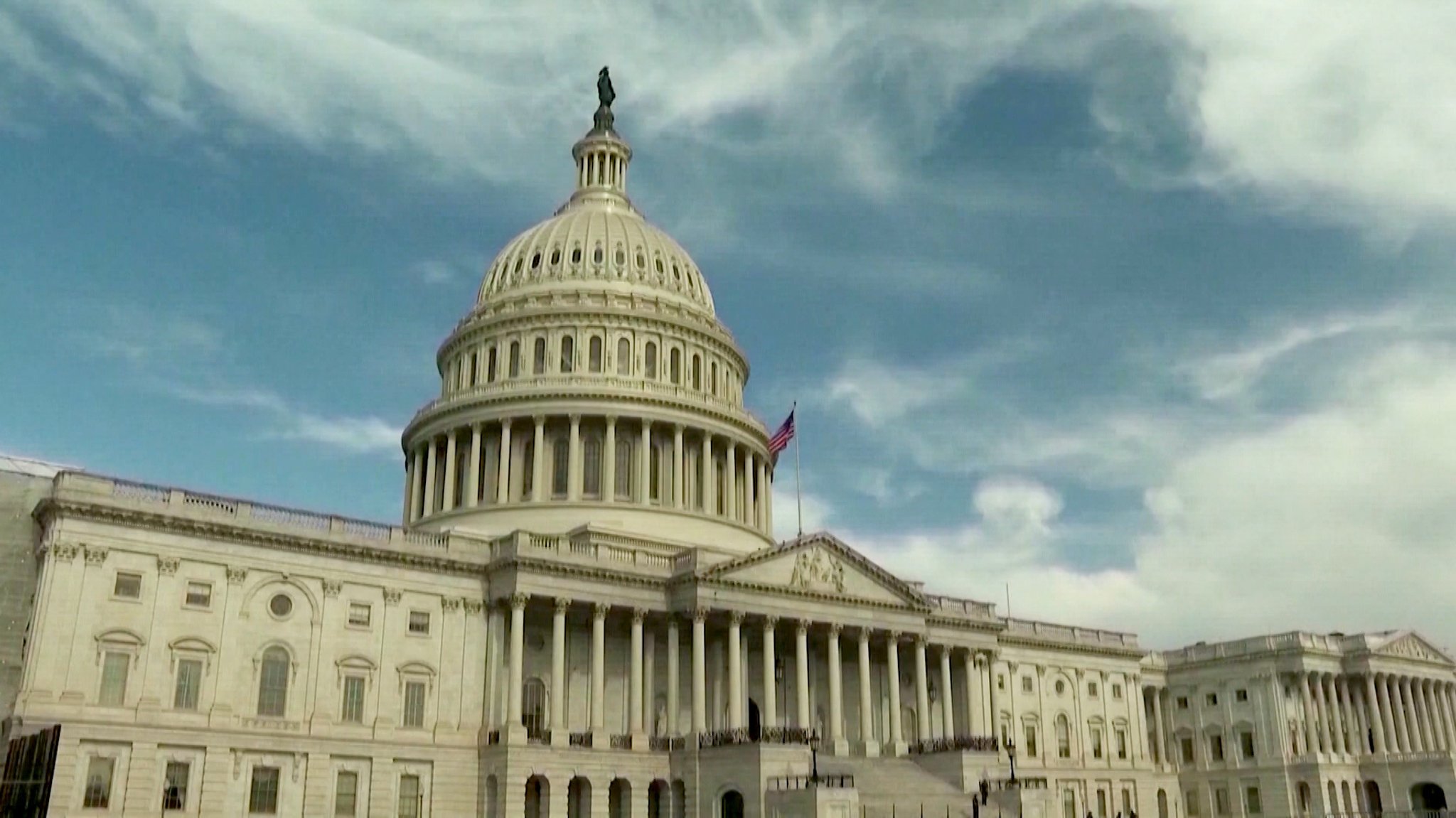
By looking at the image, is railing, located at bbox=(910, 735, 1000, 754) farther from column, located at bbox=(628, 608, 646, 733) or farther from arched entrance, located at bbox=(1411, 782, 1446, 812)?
arched entrance, located at bbox=(1411, 782, 1446, 812)

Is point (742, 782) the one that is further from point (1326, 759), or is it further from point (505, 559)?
point (1326, 759)

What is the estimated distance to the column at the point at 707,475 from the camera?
267 feet

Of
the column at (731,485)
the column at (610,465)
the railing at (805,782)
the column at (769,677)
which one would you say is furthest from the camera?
the column at (731,485)

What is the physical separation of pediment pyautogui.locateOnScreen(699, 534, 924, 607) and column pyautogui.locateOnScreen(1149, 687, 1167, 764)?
1432 inches

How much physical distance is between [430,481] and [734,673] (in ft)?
89.7

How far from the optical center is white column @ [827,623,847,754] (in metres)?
66.9

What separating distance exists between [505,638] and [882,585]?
71.8 feet

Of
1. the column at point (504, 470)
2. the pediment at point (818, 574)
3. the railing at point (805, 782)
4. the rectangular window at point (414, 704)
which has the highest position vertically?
the column at point (504, 470)

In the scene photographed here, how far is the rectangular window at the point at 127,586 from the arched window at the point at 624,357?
119 ft

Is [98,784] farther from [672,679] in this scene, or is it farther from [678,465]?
[678,465]

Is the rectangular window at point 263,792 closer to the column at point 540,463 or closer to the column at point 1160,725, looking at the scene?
the column at point 540,463

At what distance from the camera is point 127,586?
2066 inches

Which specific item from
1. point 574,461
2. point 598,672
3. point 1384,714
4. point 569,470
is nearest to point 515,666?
point 598,672

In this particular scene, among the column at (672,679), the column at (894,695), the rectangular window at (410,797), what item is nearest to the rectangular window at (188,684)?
the rectangular window at (410,797)
